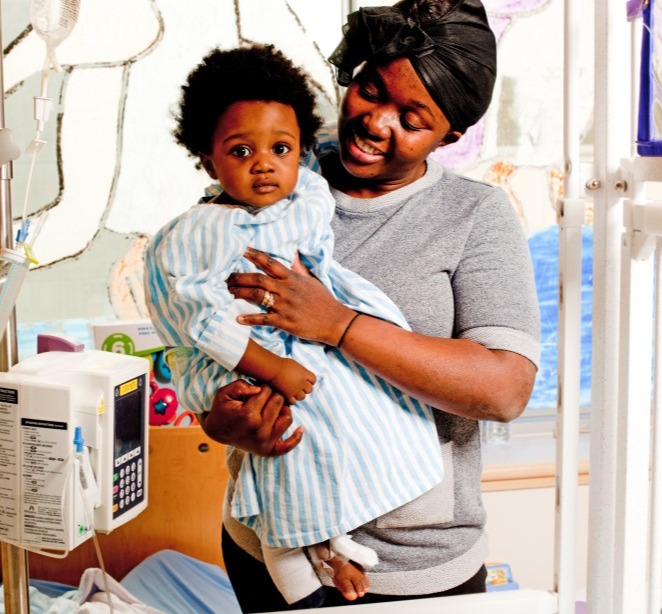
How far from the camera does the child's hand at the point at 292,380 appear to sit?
3.67 ft

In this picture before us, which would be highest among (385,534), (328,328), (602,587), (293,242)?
(293,242)

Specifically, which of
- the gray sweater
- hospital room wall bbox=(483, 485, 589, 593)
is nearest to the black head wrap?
the gray sweater

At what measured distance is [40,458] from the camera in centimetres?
108

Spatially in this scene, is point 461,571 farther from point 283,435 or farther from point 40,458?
point 40,458

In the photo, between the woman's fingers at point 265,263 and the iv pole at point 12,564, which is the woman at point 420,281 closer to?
the woman's fingers at point 265,263

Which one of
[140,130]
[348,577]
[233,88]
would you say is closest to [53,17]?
[233,88]

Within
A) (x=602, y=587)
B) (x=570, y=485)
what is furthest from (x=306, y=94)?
(x=602, y=587)

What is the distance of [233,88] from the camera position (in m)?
1.10

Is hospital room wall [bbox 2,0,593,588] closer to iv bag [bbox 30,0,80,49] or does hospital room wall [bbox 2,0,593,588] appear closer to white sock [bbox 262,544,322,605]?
iv bag [bbox 30,0,80,49]

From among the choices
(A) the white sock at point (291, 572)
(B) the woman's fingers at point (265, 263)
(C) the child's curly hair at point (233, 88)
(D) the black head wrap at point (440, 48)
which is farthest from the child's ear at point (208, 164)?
(A) the white sock at point (291, 572)

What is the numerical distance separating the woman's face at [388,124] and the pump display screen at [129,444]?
426mm

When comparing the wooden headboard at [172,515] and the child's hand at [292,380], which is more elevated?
the child's hand at [292,380]

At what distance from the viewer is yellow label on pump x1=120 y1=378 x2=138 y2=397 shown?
112 centimetres

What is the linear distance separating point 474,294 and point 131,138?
2.59 ft
